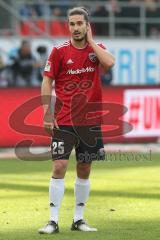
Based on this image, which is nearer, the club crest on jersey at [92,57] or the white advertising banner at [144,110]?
the club crest on jersey at [92,57]

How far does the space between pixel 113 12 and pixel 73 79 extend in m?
17.7

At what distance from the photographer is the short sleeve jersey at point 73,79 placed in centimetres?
869

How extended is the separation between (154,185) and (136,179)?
2.87 feet

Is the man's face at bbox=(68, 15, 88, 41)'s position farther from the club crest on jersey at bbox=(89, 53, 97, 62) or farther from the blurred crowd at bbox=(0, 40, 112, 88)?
the blurred crowd at bbox=(0, 40, 112, 88)

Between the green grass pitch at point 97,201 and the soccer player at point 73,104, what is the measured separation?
1.36 feet

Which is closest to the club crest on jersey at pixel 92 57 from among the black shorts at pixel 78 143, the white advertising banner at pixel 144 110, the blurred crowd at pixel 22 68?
the black shorts at pixel 78 143

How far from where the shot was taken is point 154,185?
43.9 ft

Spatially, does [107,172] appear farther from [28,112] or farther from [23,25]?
[23,25]

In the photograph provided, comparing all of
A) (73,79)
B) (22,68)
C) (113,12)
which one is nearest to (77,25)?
(73,79)

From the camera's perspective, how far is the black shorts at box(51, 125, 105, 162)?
8.68 m

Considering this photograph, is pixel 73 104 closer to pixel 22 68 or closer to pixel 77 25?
pixel 77 25

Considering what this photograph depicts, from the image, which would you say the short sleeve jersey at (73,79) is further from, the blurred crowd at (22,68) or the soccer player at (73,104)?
the blurred crowd at (22,68)

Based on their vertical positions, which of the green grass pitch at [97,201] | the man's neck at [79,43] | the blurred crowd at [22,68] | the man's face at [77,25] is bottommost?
the green grass pitch at [97,201]

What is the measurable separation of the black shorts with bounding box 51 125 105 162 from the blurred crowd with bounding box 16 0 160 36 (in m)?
16.6
